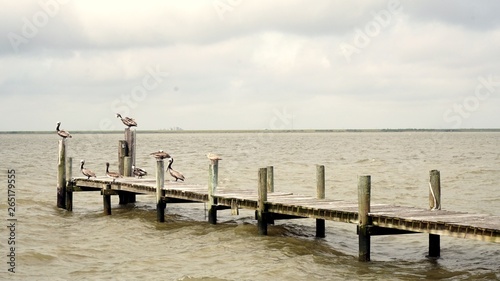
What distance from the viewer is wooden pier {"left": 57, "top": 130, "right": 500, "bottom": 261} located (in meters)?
14.7

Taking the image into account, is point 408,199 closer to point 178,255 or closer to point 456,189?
point 456,189

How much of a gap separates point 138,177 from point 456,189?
1579cm

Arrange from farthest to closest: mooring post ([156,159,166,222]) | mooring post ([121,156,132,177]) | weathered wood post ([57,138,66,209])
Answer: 1. mooring post ([121,156,132,177])
2. weathered wood post ([57,138,66,209])
3. mooring post ([156,159,166,222])

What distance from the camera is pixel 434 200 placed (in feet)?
57.3

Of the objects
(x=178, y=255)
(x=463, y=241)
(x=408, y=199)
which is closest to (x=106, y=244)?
(x=178, y=255)

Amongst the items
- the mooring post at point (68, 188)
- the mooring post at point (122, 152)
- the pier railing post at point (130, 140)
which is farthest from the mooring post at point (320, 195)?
the mooring post at point (68, 188)

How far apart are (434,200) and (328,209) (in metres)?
2.67

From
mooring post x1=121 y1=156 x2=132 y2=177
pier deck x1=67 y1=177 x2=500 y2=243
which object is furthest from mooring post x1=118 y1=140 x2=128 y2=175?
pier deck x1=67 y1=177 x2=500 y2=243

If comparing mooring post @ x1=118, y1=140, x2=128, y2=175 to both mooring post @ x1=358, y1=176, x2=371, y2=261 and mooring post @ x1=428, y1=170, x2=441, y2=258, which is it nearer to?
mooring post @ x1=358, y1=176, x2=371, y2=261

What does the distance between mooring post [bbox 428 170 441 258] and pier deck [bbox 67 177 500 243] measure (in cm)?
59

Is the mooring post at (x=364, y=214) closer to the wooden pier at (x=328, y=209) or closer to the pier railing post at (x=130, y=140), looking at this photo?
the wooden pier at (x=328, y=209)

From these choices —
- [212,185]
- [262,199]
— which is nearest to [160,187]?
[212,185]

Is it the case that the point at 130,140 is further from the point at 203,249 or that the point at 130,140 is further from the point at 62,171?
the point at 203,249

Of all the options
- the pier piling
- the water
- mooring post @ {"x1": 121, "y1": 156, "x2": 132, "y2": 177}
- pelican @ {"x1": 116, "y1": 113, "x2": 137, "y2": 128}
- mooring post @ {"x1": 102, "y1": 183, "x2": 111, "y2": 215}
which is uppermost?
pelican @ {"x1": 116, "y1": 113, "x2": 137, "y2": 128}
